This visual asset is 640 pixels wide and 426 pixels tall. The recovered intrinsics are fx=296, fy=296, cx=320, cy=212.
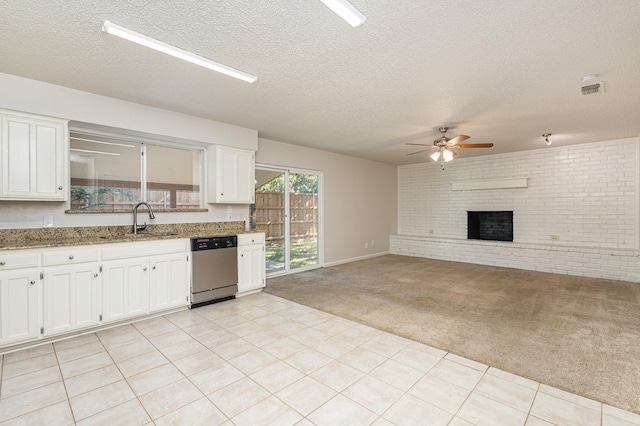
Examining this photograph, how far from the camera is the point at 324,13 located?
77.9 inches

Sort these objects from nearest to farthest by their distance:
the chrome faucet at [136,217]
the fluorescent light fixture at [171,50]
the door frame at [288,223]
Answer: the fluorescent light fixture at [171,50], the chrome faucet at [136,217], the door frame at [288,223]

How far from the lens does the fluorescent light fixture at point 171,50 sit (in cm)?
212

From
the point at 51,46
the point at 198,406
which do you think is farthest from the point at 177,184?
the point at 198,406

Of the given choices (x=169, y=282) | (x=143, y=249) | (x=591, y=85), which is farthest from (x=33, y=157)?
(x=591, y=85)

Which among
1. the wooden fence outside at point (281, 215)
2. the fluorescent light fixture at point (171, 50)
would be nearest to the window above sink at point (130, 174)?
the wooden fence outside at point (281, 215)

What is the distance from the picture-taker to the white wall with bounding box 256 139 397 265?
5870 millimetres

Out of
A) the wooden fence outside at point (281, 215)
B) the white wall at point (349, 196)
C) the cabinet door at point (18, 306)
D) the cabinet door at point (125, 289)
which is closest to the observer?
the cabinet door at point (18, 306)

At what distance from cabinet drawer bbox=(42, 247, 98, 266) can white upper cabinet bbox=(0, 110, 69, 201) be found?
2.14ft

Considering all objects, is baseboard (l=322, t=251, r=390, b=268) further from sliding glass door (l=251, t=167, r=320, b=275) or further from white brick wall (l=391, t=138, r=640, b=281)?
white brick wall (l=391, t=138, r=640, b=281)

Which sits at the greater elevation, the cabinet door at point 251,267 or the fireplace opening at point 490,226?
the fireplace opening at point 490,226

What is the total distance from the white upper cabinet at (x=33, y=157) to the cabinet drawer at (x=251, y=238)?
205 centimetres

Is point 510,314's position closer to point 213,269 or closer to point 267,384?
point 267,384

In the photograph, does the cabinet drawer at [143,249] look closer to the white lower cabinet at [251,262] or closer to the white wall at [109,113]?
the white lower cabinet at [251,262]

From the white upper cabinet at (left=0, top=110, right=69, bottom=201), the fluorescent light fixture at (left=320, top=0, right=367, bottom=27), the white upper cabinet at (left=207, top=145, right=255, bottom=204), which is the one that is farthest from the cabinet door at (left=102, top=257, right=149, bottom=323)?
the fluorescent light fixture at (left=320, top=0, right=367, bottom=27)
